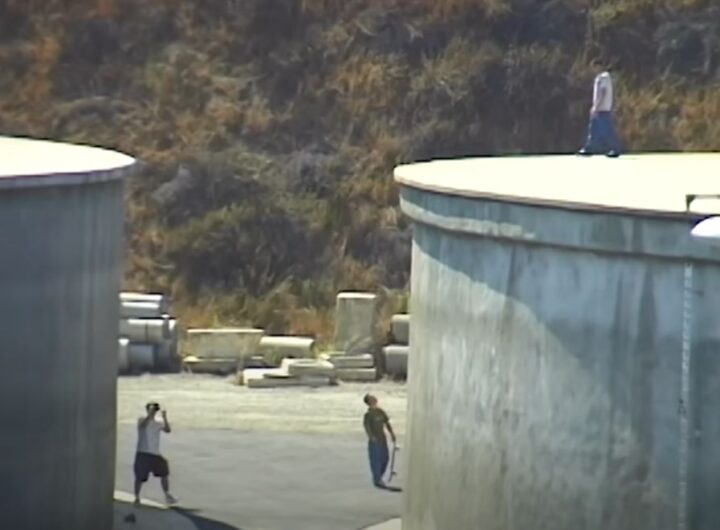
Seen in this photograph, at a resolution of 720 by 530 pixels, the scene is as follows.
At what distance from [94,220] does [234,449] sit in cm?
587

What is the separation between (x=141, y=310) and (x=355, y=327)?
2782 mm

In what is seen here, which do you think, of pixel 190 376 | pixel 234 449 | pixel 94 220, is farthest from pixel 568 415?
pixel 190 376

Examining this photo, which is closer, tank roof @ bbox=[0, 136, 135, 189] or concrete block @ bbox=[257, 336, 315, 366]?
tank roof @ bbox=[0, 136, 135, 189]

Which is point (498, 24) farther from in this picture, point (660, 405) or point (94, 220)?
point (660, 405)

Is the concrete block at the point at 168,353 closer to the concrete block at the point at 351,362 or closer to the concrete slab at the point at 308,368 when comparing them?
the concrete slab at the point at 308,368

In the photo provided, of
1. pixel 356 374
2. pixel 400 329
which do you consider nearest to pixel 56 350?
pixel 356 374

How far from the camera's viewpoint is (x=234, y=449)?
21.0 m

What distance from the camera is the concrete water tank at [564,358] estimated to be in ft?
41.8

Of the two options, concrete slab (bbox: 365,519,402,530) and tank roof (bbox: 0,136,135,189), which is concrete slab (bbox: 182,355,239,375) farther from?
concrete slab (bbox: 365,519,402,530)

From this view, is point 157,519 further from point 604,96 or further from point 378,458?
point 604,96

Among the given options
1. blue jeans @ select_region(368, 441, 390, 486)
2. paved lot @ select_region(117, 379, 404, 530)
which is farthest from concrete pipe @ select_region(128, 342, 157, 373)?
blue jeans @ select_region(368, 441, 390, 486)

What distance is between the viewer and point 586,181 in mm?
15383

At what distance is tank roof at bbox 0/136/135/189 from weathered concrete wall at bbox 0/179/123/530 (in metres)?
0.07

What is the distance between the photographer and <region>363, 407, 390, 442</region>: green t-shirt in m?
19.2
